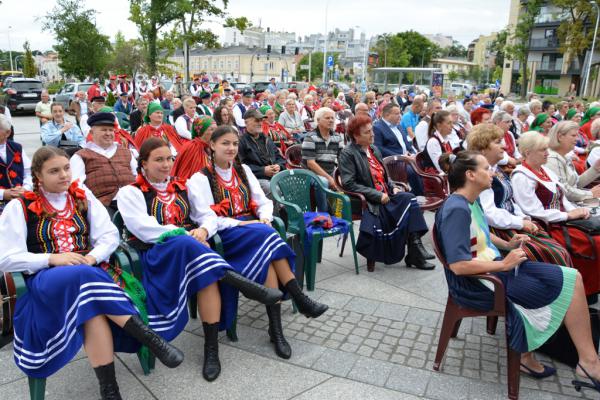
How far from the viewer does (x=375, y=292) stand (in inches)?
173

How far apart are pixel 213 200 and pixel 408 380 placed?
192 cm

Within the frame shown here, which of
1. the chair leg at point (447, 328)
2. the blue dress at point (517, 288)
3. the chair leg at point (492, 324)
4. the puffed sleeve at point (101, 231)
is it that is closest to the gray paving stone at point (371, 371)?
the chair leg at point (447, 328)

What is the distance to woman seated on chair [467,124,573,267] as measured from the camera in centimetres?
348

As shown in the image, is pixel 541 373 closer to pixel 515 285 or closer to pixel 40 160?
pixel 515 285

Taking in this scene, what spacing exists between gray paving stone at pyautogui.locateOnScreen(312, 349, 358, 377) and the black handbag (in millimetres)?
1337

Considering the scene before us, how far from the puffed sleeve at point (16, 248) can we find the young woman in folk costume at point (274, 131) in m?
5.06

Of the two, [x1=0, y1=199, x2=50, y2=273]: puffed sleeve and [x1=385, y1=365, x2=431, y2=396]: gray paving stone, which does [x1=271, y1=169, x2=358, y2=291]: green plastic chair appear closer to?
[x1=385, y1=365, x2=431, y2=396]: gray paving stone

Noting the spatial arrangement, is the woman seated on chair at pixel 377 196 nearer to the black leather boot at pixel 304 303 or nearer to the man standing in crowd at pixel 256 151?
the man standing in crowd at pixel 256 151

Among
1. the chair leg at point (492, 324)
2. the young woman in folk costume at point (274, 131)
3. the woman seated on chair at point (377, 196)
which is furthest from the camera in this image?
the young woman in folk costume at point (274, 131)

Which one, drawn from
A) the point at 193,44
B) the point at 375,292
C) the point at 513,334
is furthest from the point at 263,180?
the point at 193,44

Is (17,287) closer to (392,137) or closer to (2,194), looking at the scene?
(2,194)

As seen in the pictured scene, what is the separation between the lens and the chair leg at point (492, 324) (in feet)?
11.8

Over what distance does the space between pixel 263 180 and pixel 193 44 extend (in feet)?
56.0

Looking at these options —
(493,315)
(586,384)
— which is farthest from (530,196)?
(586,384)
